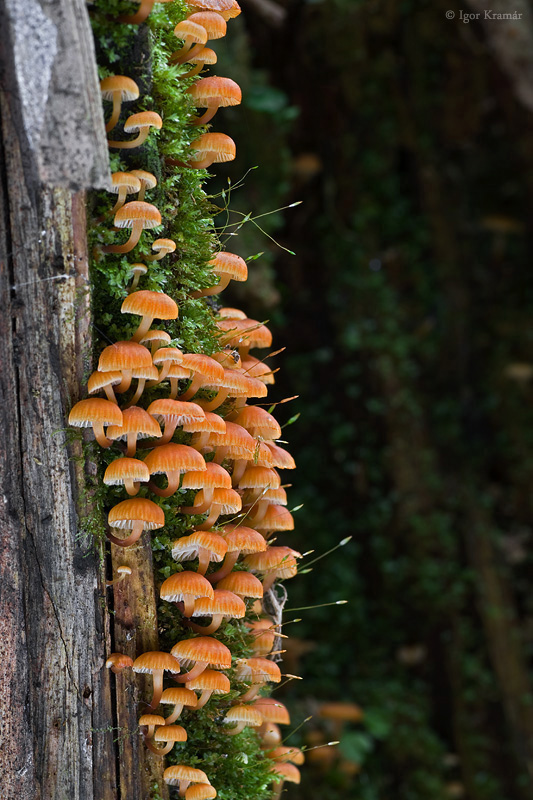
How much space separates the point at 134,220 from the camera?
185 centimetres

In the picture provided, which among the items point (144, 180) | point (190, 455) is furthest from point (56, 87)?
point (190, 455)

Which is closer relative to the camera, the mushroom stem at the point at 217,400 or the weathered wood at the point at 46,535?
the weathered wood at the point at 46,535

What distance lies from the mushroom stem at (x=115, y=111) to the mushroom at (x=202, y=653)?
4.67ft

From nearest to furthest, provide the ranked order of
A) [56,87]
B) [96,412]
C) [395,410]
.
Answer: [56,87] → [96,412] → [395,410]

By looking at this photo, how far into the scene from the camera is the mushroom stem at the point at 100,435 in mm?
1775

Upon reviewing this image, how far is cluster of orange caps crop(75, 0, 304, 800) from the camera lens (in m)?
1.79

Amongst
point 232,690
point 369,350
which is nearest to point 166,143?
point 232,690

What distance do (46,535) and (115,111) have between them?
1154mm

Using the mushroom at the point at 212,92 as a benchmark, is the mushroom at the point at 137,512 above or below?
below

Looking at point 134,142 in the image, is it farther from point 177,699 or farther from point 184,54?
point 177,699

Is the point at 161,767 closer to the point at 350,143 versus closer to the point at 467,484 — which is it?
the point at 467,484

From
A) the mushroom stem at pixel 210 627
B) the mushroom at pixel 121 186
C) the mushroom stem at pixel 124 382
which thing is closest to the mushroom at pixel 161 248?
the mushroom at pixel 121 186

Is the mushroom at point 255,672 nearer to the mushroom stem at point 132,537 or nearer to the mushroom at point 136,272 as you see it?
the mushroom stem at point 132,537

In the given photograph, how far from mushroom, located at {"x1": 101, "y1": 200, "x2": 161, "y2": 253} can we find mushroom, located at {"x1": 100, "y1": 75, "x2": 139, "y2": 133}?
0.74ft
